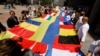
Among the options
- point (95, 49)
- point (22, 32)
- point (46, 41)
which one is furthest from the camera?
point (22, 32)

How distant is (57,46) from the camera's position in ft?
24.6

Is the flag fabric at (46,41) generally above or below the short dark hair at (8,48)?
below

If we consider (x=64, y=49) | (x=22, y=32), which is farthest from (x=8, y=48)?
(x=22, y=32)

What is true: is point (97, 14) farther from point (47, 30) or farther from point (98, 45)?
point (98, 45)

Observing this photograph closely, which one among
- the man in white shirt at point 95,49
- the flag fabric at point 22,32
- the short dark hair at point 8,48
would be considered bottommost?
the flag fabric at point 22,32

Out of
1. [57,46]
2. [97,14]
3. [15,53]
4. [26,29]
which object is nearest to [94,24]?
[97,14]

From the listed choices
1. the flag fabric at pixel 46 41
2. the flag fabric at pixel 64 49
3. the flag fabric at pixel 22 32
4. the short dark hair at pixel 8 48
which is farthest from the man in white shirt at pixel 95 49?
the flag fabric at pixel 22 32

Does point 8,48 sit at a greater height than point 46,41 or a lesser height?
greater

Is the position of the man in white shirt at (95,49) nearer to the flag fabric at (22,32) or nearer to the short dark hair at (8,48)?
the short dark hair at (8,48)

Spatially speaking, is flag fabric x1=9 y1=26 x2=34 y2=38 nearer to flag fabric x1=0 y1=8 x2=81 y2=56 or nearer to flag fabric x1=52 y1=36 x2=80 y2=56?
flag fabric x1=0 y1=8 x2=81 y2=56

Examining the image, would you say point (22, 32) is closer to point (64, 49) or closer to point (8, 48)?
point (64, 49)

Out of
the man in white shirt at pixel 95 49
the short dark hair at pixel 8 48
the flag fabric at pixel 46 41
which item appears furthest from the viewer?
the flag fabric at pixel 46 41

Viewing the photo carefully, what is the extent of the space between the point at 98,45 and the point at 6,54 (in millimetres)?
3039

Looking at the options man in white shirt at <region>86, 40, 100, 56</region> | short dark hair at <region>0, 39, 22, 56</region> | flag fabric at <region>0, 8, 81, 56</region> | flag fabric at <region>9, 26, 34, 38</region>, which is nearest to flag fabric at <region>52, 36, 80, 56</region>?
flag fabric at <region>0, 8, 81, 56</region>
